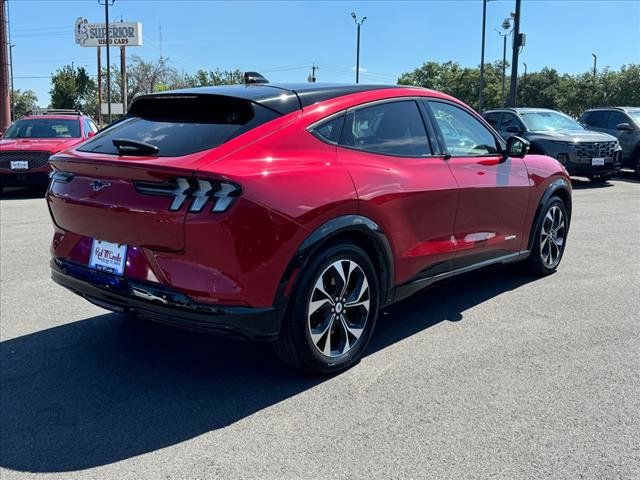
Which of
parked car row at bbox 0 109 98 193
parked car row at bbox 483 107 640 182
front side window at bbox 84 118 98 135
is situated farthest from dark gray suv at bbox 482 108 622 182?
parked car row at bbox 0 109 98 193

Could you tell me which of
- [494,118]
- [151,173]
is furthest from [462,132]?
[494,118]

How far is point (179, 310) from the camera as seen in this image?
303 cm

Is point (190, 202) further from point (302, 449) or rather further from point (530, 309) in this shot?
point (530, 309)

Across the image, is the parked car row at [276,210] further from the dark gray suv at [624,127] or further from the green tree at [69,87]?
the green tree at [69,87]

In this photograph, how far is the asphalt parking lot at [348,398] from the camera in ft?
8.80

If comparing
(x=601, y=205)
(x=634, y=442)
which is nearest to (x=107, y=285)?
(x=634, y=442)

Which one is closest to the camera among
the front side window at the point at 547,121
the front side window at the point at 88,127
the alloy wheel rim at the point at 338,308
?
the alloy wheel rim at the point at 338,308

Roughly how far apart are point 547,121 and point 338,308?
1254 centimetres

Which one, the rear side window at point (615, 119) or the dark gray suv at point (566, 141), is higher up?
the rear side window at point (615, 119)

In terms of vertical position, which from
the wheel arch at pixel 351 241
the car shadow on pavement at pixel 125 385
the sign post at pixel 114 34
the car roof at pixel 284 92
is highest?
the sign post at pixel 114 34

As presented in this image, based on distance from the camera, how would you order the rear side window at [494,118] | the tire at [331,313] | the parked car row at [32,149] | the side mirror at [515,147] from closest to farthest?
the tire at [331,313], the side mirror at [515,147], the parked car row at [32,149], the rear side window at [494,118]

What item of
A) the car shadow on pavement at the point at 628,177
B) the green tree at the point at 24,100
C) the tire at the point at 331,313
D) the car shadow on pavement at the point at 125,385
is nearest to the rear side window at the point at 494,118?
the car shadow on pavement at the point at 628,177

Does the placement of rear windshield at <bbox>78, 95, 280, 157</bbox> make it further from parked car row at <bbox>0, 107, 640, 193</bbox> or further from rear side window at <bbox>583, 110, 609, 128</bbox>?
rear side window at <bbox>583, 110, 609, 128</bbox>

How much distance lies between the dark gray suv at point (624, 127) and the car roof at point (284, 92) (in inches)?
542
